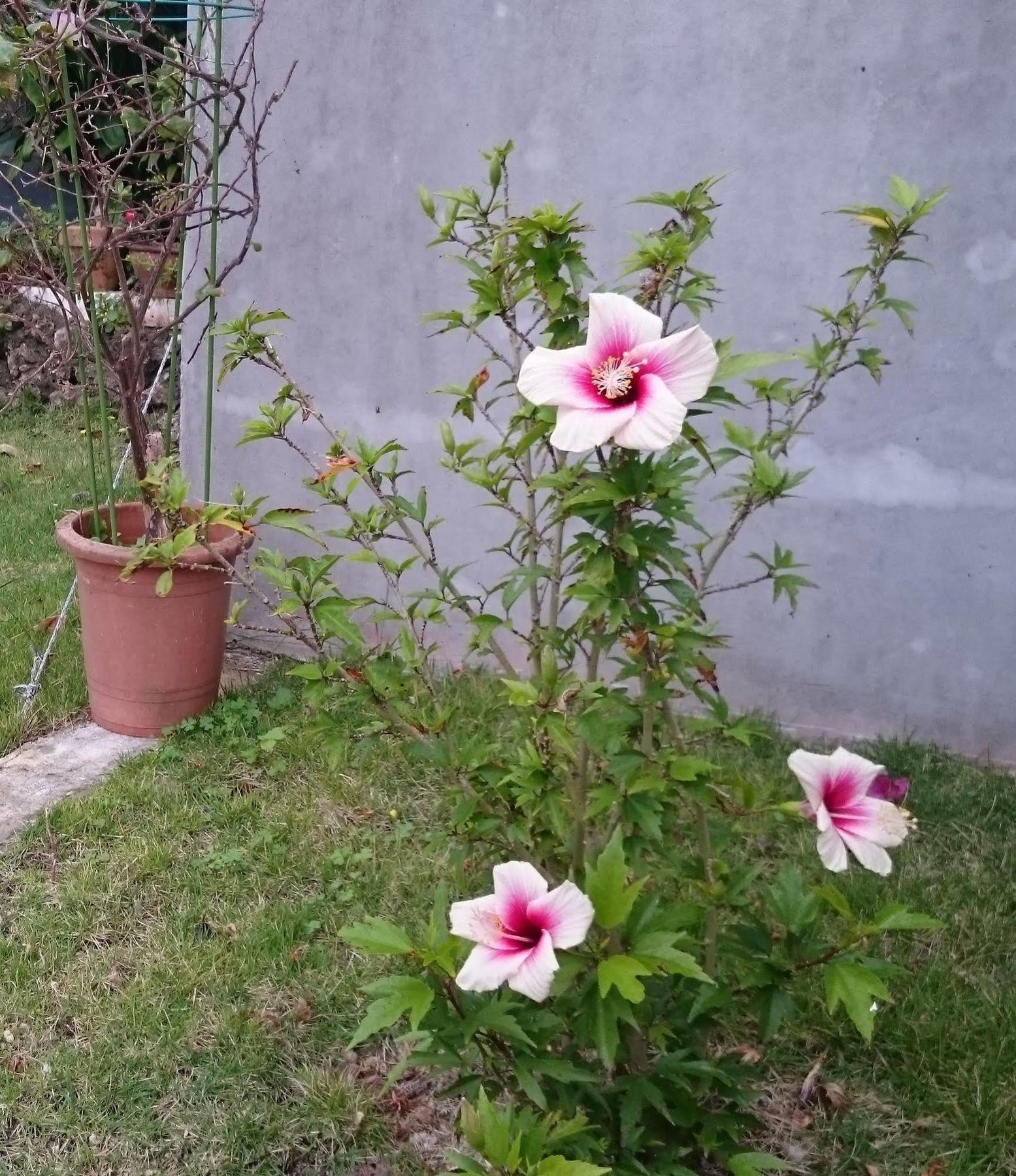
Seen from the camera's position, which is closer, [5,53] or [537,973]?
[537,973]

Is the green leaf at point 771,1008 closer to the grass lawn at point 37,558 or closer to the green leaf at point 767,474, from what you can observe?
the green leaf at point 767,474

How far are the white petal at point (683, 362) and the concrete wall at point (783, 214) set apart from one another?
2126mm

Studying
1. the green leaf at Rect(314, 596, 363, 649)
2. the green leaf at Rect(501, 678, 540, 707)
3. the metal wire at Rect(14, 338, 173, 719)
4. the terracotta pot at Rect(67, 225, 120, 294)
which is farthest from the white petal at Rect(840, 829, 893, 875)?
the terracotta pot at Rect(67, 225, 120, 294)

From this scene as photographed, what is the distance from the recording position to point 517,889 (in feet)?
4.29

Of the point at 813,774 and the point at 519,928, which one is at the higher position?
the point at 813,774

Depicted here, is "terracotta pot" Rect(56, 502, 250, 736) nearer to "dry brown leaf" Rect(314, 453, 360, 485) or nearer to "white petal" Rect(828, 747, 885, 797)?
"dry brown leaf" Rect(314, 453, 360, 485)

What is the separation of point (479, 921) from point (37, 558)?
390cm

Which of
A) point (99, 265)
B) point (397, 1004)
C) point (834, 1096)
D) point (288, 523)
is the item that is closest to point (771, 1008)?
point (397, 1004)

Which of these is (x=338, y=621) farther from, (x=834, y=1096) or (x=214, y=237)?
(x=214, y=237)

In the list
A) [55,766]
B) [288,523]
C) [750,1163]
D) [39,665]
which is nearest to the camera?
[750,1163]

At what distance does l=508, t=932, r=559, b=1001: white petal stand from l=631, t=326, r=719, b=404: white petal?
0.63m

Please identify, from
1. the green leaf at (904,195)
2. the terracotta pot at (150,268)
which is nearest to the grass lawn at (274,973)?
the green leaf at (904,195)

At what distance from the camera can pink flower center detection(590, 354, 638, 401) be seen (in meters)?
1.23

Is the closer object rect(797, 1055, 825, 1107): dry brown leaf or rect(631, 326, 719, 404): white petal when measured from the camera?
rect(631, 326, 719, 404): white petal
